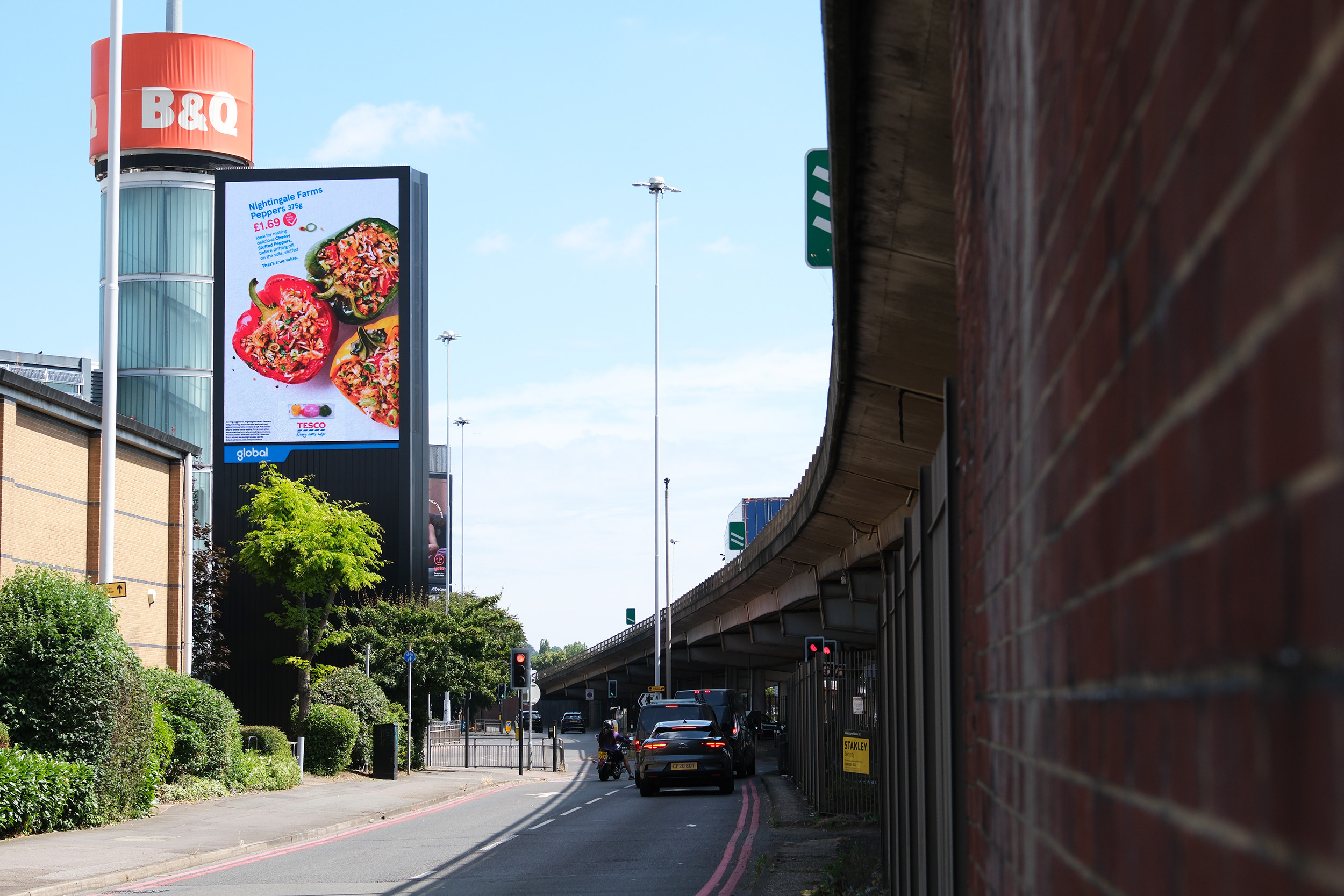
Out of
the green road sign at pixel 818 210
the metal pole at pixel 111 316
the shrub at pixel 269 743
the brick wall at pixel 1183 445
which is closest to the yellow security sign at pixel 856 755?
the green road sign at pixel 818 210

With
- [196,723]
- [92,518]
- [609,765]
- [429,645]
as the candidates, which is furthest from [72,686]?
[429,645]

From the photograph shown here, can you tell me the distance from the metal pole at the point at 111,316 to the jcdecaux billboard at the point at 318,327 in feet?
72.3

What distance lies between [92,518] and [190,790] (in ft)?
21.1

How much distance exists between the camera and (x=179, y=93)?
78375mm

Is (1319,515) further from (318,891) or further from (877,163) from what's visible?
(318,891)

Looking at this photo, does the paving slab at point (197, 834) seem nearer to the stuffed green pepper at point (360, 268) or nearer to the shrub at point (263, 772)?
the shrub at point (263, 772)

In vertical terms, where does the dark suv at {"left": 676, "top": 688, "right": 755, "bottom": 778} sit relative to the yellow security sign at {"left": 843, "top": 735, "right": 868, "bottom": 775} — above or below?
below

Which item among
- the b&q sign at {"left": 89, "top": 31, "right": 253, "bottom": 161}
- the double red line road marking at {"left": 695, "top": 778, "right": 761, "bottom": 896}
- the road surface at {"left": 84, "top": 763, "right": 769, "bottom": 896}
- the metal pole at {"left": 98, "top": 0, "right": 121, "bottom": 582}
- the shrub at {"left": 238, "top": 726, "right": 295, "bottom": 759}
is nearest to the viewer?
the double red line road marking at {"left": 695, "top": 778, "right": 761, "bottom": 896}

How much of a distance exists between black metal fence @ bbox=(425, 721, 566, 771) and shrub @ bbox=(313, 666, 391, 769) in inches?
154

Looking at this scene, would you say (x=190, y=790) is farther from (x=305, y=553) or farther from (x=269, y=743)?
(x=305, y=553)

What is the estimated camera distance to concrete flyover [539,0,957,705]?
6.57m

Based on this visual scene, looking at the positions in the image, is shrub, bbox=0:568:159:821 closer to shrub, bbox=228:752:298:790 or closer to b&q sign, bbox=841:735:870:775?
shrub, bbox=228:752:298:790

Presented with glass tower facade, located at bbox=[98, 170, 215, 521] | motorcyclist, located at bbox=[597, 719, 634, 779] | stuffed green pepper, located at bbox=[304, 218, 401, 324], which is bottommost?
motorcyclist, located at bbox=[597, 719, 634, 779]

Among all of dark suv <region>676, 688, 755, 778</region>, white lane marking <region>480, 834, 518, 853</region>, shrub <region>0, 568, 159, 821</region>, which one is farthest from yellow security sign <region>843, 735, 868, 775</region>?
dark suv <region>676, 688, 755, 778</region>
